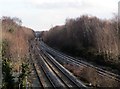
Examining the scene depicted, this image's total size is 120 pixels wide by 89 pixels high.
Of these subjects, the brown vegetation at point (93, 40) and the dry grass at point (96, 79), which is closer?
the dry grass at point (96, 79)

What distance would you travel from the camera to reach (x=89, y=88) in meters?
28.9

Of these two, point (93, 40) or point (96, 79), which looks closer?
point (96, 79)

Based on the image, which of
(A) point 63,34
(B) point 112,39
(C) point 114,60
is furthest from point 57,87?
(A) point 63,34

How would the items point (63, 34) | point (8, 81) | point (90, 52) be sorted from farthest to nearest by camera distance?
point (63, 34) < point (90, 52) < point (8, 81)

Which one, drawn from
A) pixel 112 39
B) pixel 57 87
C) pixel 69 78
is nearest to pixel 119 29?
pixel 112 39

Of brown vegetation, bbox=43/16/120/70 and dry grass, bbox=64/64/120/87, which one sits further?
brown vegetation, bbox=43/16/120/70

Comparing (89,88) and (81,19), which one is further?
(81,19)

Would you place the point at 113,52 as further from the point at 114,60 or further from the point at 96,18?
the point at 96,18

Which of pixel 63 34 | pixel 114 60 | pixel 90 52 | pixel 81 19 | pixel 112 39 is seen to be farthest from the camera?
pixel 63 34

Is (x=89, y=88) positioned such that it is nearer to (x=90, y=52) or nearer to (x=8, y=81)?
(x=8, y=81)

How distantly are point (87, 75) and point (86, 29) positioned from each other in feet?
133

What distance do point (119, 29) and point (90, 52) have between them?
9.71 metres

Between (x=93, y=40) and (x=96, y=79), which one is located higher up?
(x=93, y=40)

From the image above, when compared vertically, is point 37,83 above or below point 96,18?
below
